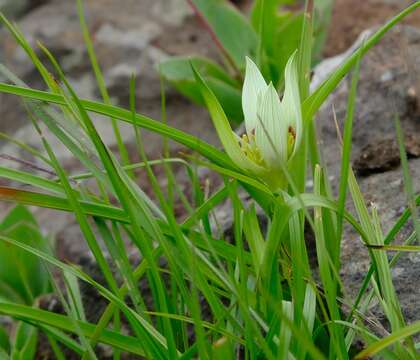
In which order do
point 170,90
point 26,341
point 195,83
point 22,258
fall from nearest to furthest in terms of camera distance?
point 26,341, point 22,258, point 195,83, point 170,90

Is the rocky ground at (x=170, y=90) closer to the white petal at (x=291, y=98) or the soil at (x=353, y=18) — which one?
the soil at (x=353, y=18)

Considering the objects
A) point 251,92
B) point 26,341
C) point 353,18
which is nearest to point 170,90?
point 353,18

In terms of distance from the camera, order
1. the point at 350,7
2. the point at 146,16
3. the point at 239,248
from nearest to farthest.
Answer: the point at 239,248 → the point at 350,7 → the point at 146,16

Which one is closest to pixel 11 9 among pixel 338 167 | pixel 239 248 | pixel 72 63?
pixel 72 63

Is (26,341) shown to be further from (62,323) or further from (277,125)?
(277,125)

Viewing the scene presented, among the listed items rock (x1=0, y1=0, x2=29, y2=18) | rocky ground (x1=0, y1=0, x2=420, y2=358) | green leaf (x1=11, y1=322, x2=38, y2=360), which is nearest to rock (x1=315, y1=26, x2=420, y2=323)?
rocky ground (x1=0, y1=0, x2=420, y2=358)

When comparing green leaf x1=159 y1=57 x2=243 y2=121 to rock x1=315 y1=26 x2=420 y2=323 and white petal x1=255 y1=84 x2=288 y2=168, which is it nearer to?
rock x1=315 y1=26 x2=420 y2=323

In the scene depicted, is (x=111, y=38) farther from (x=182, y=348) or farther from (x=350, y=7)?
(x=182, y=348)
